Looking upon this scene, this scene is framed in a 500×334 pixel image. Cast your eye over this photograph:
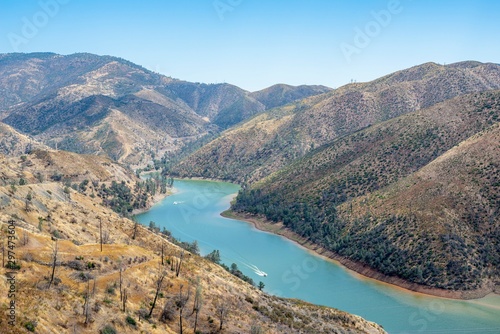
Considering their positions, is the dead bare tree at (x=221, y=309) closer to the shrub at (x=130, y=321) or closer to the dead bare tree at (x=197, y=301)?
the dead bare tree at (x=197, y=301)

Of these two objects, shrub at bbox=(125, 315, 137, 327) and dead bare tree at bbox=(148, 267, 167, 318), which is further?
dead bare tree at bbox=(148, 267, 167, 318)

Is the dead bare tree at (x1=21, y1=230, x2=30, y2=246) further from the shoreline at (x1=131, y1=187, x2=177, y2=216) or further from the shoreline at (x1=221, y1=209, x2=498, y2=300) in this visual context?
the shoreline at (x1=131, y1=187, x2=177, y2=216)

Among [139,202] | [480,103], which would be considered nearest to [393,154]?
[480,103]

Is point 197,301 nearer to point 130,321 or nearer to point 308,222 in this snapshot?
point 130,321

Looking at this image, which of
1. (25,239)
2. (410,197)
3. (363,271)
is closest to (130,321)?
(25,239)

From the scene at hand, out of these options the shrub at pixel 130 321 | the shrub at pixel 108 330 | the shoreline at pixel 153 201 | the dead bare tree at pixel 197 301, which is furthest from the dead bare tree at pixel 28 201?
the shoreline at pixel 153 201

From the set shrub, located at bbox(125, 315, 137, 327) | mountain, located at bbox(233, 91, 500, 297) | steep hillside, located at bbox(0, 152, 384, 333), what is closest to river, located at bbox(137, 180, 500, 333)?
mountain, located at bbox(233, 91, 500, 297)

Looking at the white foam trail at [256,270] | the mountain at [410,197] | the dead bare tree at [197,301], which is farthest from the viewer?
the white foam trail at [256,270]
